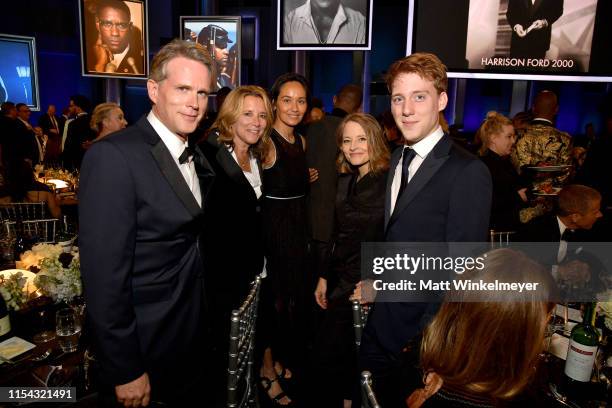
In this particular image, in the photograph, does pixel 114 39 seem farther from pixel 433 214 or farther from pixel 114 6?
pixel 433 214

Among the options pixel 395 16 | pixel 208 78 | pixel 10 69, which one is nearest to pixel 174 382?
pixel 208 78

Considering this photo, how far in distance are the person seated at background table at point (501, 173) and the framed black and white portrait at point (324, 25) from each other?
1.79 meters

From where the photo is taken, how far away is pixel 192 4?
10734mm

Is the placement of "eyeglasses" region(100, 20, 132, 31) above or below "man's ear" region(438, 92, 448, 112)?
above

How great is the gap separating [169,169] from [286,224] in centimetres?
132

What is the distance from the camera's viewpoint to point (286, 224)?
2.82 m

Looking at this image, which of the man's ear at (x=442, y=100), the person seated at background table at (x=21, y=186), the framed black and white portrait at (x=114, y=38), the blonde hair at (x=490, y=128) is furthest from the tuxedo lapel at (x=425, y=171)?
the framed black and white portrait at (x=114, y=38)

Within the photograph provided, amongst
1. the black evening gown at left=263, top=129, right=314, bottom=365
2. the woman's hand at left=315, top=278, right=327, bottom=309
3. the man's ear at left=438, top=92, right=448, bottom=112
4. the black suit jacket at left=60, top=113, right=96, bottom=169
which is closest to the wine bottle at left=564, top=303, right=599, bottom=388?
the man's ear at left=438, top=92, right=448, bottom=112

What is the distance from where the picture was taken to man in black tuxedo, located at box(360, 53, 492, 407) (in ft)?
5.00

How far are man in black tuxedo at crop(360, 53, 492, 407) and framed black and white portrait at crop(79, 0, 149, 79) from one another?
22.2 feet

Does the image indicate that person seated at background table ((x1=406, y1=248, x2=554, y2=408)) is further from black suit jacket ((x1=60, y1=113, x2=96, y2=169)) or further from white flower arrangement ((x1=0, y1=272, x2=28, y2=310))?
black suit jacket ((x1=60, y1=113, x2=96, y2=169))

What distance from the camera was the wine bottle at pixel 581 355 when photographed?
152cm

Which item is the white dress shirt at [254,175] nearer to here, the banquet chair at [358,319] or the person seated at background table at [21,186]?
the banquet chair at [358,319]

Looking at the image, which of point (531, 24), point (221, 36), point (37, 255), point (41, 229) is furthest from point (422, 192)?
point (221, 36)
